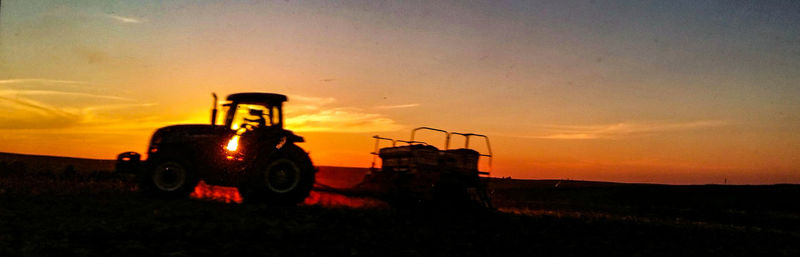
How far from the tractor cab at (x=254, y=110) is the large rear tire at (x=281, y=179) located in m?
0.82

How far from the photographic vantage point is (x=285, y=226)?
30.0ft

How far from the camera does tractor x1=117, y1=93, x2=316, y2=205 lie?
1194 cm

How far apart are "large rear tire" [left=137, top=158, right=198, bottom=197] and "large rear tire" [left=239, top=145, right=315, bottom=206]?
1.11 m

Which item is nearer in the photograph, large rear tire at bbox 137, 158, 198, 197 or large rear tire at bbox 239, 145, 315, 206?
large rear tire at bbox 239, 145, 315, 206

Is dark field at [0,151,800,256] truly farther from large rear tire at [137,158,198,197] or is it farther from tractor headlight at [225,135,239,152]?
tractor headlight at [225,135,239,152]

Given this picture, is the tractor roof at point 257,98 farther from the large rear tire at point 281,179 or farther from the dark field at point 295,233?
the dark field at point 295,233

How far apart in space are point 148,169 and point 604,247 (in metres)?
8.83

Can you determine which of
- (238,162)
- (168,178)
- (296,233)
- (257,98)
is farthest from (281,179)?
(296,233)

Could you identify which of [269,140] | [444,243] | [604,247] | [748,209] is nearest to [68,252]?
[444,243]

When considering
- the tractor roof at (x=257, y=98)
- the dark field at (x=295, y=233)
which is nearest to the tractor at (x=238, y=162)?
the tractor roof at (x=257, y=98)

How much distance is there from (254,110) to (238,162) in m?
1.21

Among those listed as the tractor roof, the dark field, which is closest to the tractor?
the tractor roof

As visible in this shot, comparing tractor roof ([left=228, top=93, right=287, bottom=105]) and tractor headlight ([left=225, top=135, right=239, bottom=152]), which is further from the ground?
tractor roof ([left=228, top=93, right=287, bottom=105])

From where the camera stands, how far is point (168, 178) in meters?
12.1
